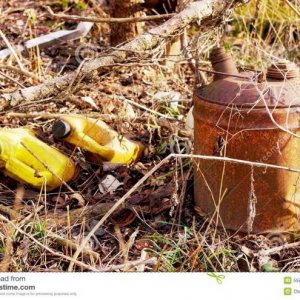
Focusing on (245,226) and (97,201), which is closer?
(245,226)

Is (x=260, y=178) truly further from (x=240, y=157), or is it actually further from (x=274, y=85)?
(x=274, y=85)

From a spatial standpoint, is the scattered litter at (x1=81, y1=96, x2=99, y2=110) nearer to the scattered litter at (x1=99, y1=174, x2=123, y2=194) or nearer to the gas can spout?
the scattered litter at (x1=99, y1=174, x2=123, y2=194)

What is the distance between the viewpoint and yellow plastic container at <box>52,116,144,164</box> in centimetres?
311

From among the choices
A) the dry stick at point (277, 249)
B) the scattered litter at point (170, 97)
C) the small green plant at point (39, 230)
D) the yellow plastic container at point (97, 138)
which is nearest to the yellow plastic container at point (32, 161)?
the yellow plastic container at point (97, 138)

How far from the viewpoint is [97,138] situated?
10.5 ft

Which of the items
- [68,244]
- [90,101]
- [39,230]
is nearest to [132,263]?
[68,244]

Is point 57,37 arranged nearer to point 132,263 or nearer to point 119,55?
point 119,55

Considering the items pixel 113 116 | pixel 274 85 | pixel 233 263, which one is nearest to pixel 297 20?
pixel 113 116

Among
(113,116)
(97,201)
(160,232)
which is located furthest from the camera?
(113,116)

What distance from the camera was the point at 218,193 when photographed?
8.98 ft

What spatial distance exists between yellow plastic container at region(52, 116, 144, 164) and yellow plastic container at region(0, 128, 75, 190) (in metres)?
0.10

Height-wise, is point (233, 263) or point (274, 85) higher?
point (274, 85)

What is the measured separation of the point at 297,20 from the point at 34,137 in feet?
6.29

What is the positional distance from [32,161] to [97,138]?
1.09 ft
